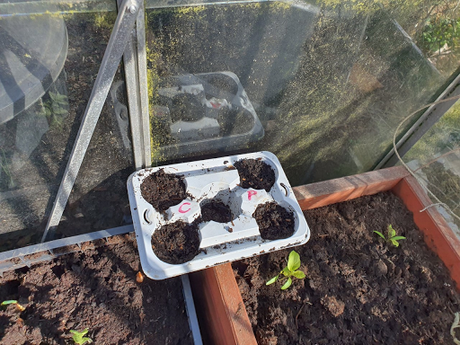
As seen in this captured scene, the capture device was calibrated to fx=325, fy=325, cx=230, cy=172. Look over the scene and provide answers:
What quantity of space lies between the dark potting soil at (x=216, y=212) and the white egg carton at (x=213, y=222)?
0.06 ft

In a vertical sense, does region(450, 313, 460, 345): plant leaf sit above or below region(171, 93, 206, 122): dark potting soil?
below

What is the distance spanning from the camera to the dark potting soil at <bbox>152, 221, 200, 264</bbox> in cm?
101

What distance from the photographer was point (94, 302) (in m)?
1.12

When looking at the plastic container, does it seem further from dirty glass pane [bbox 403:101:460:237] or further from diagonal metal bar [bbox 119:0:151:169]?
dirty glass pane [bbox 403:101:460:237]

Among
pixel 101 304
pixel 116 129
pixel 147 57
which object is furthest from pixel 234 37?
pixel 101 304

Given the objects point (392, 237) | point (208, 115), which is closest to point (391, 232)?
point (392, 237)

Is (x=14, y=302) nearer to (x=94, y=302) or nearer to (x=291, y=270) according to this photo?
(x=94, y=302)

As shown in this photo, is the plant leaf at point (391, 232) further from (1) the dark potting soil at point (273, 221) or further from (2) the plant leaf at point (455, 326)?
(1) the dark potting soil at point (273, 221)

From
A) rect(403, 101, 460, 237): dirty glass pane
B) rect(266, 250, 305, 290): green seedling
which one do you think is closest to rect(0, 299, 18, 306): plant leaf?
rect(266, 250, 305, 290): green seedling

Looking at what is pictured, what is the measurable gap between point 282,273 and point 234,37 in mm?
838

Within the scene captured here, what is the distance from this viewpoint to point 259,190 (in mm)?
1170

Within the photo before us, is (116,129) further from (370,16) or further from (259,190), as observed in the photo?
(370,16)

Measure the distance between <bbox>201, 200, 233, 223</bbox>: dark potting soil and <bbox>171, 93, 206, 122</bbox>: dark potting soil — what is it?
12.2 inches

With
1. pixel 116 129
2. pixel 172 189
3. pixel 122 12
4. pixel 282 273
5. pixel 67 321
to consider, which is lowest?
pixel 67 321
